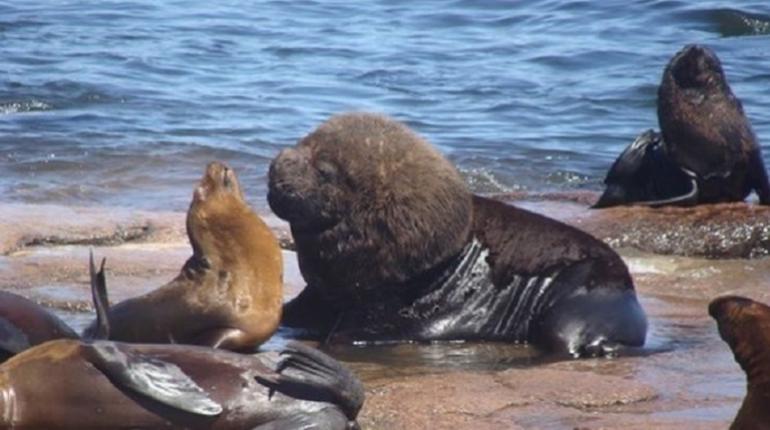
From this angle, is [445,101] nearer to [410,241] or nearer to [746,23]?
[746,23]

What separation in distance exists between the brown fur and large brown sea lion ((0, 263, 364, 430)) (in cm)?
598

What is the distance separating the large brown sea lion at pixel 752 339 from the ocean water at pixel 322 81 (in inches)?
303

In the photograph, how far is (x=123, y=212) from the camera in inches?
398

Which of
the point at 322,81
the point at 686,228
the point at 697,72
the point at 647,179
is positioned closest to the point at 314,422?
the point at 686,228

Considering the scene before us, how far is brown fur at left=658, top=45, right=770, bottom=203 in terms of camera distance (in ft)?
36.1

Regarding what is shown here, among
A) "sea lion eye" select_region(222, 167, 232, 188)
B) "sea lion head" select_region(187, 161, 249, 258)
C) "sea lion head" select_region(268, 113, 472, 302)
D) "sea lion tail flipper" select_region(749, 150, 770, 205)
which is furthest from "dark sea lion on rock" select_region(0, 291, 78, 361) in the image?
"sea lion tail flipper" select_region(749, 150, 770, 205)

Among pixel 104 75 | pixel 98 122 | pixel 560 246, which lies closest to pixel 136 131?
pixel 98 122

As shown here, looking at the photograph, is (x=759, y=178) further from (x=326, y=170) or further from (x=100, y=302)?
(x=100, y=302)

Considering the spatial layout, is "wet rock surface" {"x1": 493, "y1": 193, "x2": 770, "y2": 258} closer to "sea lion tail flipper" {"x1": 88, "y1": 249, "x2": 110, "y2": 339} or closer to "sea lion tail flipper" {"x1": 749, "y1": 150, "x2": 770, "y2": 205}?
"sea lion tail flipper" {"x1": 749, "y1": 150, "x2": 770, "y2": 205}

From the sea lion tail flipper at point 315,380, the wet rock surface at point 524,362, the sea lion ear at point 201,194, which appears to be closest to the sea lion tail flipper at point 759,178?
the wet rock surface at point 524,362

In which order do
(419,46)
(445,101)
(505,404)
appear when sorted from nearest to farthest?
(505,404), (445,101), (419,46)

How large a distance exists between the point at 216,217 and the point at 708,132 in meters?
5.26

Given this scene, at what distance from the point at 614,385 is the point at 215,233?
146cm

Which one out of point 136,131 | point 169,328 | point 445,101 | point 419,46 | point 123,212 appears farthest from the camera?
point 419,46
